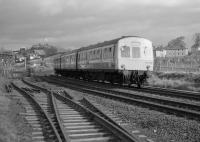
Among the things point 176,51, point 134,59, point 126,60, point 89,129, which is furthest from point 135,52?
point 176,51

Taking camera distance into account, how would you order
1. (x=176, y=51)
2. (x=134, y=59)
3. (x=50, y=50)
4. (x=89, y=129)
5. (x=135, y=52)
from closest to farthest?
(x=89, y=129)
(x=134, y=59)
(x=135, y=52)
(x=50, y=50)
(x=176, y=51)

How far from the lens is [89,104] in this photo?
42.4 ft

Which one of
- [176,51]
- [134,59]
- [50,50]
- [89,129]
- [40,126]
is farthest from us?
[176,51]

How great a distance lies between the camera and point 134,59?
22.0m

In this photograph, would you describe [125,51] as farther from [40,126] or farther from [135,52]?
[40,126]

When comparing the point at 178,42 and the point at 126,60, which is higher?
the point at 178,42

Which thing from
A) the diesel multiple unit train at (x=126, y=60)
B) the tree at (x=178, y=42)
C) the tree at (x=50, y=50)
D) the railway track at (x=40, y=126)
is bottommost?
the railway track at (x=40, y=126)

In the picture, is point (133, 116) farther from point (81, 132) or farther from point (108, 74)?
point (108, 74)

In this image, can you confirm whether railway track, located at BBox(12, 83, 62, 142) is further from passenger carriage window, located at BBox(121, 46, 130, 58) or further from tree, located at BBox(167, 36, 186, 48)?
tree, located at BBox(167, 36, 186, 48)

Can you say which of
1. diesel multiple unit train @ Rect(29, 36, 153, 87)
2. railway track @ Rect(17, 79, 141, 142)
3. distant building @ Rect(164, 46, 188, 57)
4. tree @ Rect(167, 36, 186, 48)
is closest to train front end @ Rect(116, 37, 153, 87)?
diesel multiple unit train @ Rect(29, 36, 153, 87)

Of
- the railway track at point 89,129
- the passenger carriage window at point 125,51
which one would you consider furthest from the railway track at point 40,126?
the passenger carriage window at point 125,51

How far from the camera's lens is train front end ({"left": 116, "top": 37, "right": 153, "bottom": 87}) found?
21.5 meters

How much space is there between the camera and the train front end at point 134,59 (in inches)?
846

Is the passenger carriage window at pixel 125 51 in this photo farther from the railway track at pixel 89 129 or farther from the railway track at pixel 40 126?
the railway track at pixel 89 129
